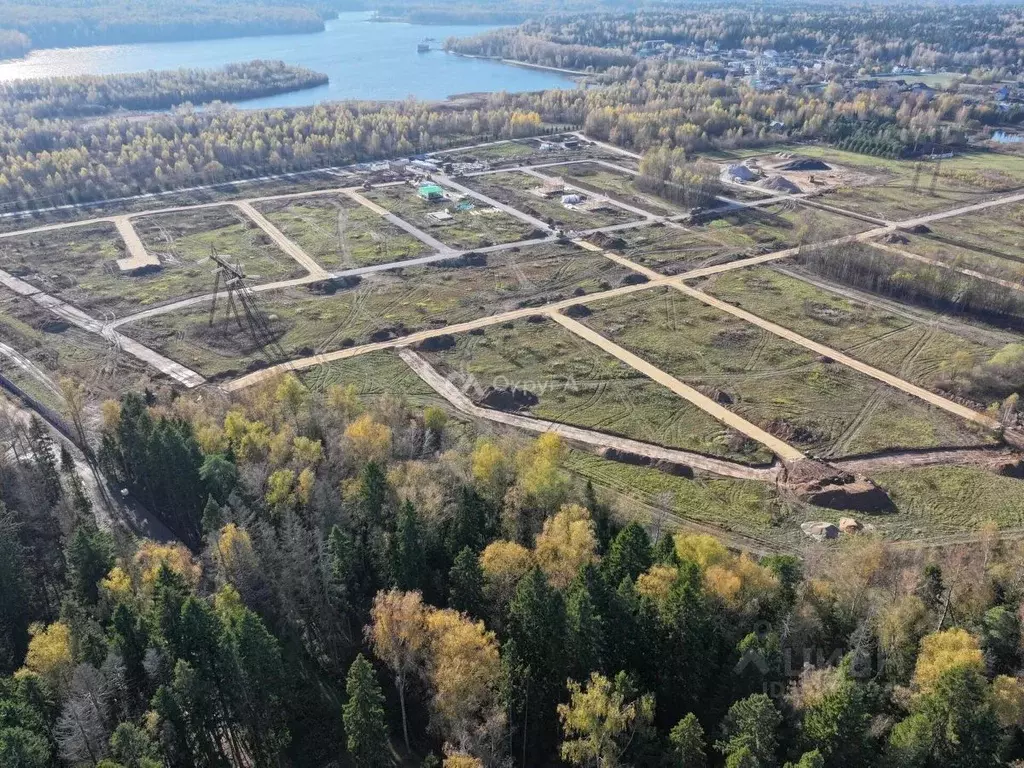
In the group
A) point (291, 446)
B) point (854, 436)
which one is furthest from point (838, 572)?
point (291, 446)

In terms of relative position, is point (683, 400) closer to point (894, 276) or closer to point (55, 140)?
point (894, 276)

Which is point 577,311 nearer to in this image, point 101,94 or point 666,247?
point 666,247

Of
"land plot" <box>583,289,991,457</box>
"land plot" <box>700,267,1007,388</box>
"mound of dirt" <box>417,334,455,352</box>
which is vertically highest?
"land plot" <box>700,267,1007,388</box>

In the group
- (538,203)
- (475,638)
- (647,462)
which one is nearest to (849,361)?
(647,462)

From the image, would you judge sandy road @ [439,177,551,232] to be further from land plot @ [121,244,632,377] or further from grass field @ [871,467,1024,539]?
grass field @ [871,467,1024,539]

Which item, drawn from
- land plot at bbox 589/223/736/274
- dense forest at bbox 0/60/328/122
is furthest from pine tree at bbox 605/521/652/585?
dense forest at bbox 0/60/328/122

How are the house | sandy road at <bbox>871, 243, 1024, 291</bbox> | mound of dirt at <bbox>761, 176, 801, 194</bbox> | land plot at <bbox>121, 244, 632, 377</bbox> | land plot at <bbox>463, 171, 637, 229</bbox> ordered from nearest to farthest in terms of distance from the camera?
land plot at <bbox>121, 244, 632, 377</bbox>
sandy road at <bbox>871, 243, 1024, 291</bbox>
land plot at <bbox>463, 171, 637, 229</bbox>
the house
mound of dirt at <bbox>761, 176, 801, 194</bbox>

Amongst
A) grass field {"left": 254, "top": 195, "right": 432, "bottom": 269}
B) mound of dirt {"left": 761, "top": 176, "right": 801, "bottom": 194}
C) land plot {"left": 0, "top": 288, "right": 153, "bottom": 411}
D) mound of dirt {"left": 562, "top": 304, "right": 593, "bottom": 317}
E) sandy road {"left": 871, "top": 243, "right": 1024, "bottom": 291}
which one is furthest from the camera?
mound of dirt {"left": 761, "top": 176, "right": 801, "bottom": 194}
